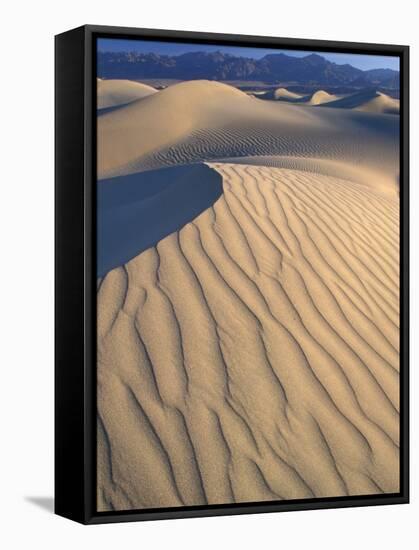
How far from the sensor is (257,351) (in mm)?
11047

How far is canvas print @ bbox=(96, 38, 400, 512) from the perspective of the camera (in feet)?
35.3

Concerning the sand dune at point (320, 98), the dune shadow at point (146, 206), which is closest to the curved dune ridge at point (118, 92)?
the dune shadow at point (146, 206)

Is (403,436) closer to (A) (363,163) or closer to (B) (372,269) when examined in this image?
(B) (372,269)

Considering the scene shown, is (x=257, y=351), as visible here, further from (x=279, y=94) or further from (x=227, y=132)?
(x=279, y=94)

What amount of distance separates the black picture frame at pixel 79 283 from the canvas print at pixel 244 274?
0.07 m

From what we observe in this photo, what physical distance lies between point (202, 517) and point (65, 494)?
2.96 feet

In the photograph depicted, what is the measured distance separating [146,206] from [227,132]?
777mm

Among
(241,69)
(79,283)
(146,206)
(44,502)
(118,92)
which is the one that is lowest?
(44,502)

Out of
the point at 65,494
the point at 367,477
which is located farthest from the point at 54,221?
the point at 367,477

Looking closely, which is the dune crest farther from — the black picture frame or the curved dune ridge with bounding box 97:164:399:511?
the curved dune ridge with bounding box 97:164:399:511

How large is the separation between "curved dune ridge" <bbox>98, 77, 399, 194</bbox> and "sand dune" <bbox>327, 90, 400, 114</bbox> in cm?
6

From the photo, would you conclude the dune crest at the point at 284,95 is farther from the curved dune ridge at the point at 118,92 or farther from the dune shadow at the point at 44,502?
the dune shadow at the point at 44,502

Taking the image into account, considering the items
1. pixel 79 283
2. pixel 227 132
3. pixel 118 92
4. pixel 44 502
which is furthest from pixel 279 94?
pixel 44 502

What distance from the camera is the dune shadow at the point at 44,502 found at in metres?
11.4
